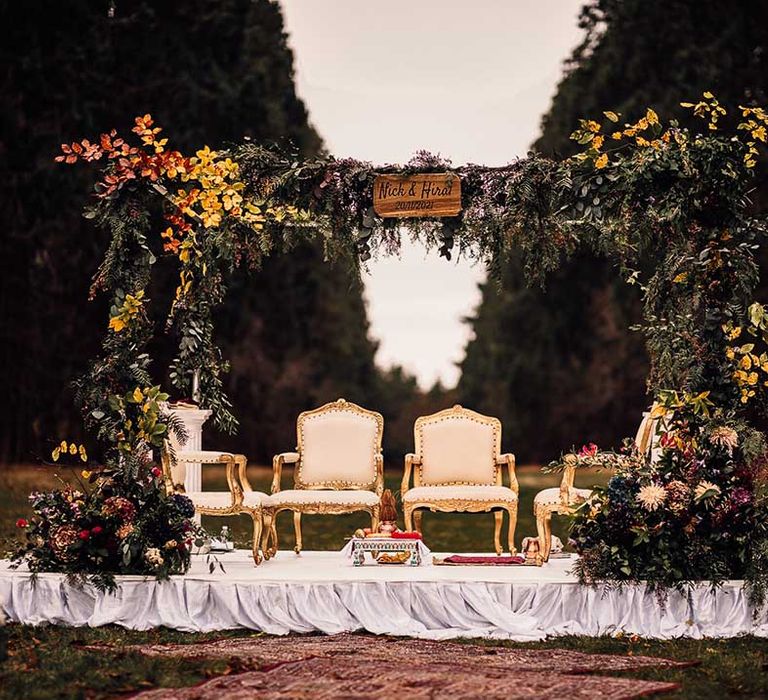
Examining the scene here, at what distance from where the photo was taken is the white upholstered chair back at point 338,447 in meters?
9.93

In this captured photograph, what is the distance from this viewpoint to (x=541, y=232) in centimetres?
840

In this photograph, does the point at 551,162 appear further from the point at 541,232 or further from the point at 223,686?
the point at 223,686

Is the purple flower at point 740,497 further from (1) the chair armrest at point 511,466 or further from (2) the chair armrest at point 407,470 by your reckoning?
(2) the chair armrest at point 407,470

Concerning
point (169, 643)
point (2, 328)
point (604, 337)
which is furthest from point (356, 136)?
point (169, 643)

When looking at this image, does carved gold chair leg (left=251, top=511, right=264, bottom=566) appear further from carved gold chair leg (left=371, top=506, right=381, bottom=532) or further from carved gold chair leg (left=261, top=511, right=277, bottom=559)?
carved gold chair leg (left=371, top=506, right=381, bottom=532)

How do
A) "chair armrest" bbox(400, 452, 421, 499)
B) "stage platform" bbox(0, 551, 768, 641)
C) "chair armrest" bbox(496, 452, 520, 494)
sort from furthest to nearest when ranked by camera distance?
1. "chair armrest" bbox(400, 452, 421, 499)
2. "chair armrest" bbox(496, 452, 520, 494)
3. "stage platform" bbox(0, 551, 768, 641)

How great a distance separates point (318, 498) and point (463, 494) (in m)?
1.06

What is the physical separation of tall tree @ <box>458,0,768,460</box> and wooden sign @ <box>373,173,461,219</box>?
14733 millimetres

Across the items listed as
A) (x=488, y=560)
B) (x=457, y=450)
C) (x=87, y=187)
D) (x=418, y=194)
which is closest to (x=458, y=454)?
(x=457, y=450)

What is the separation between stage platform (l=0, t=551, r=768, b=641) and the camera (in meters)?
7.19

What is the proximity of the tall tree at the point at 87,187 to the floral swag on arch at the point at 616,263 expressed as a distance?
1089cm

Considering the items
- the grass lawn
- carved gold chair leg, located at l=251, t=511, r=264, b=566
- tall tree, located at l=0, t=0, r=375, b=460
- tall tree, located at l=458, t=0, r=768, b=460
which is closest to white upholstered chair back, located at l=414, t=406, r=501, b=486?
carved gold chair leg, located at l=251, t=511, r=264, b=566

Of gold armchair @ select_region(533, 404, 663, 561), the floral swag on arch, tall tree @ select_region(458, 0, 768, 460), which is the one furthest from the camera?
tall tree @ select_region(458, 0, 768, 460)

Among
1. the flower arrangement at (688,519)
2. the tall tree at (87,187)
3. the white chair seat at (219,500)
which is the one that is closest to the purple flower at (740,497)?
the flower arrangement at (688,519)
